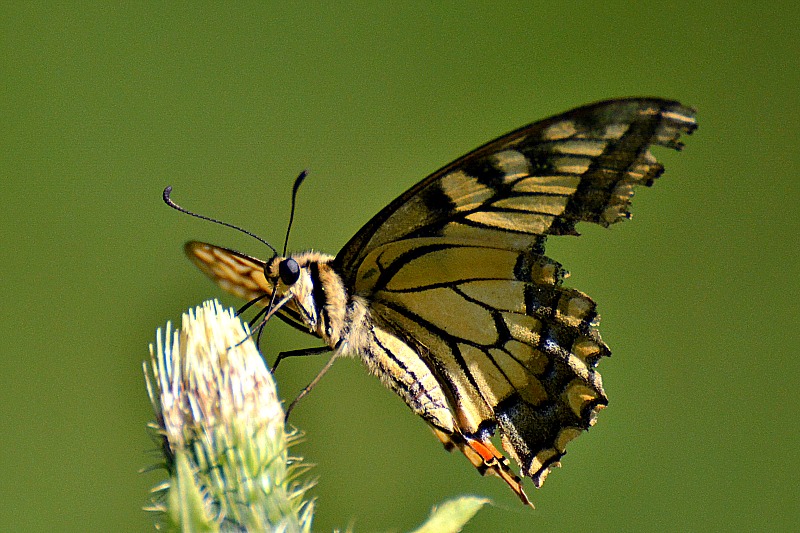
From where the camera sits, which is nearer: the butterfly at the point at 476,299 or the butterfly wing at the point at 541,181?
the butterfly wing at the point at 541,181

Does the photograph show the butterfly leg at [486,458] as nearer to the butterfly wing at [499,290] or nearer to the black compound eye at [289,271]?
the butterfly wing at [499,290]

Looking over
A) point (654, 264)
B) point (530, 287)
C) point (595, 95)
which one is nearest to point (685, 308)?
point (654, 264)

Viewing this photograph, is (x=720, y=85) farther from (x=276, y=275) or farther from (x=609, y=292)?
(x=276, y=275)

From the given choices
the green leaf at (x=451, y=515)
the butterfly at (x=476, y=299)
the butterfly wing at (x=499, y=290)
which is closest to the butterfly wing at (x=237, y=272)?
the butterfly at (x=476, y=299)

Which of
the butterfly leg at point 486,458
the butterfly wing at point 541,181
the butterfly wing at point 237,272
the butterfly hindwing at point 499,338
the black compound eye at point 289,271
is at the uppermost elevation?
the butterfly wing at point 237,272

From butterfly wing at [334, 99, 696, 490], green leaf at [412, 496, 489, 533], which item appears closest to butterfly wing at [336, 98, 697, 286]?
butterfly wing at [334, 99, 696, 490]

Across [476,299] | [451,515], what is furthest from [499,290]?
[451,515]

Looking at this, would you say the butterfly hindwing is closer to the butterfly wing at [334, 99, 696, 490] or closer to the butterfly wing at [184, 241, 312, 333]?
the butterfly wing at [334, 99, 696, 490]
